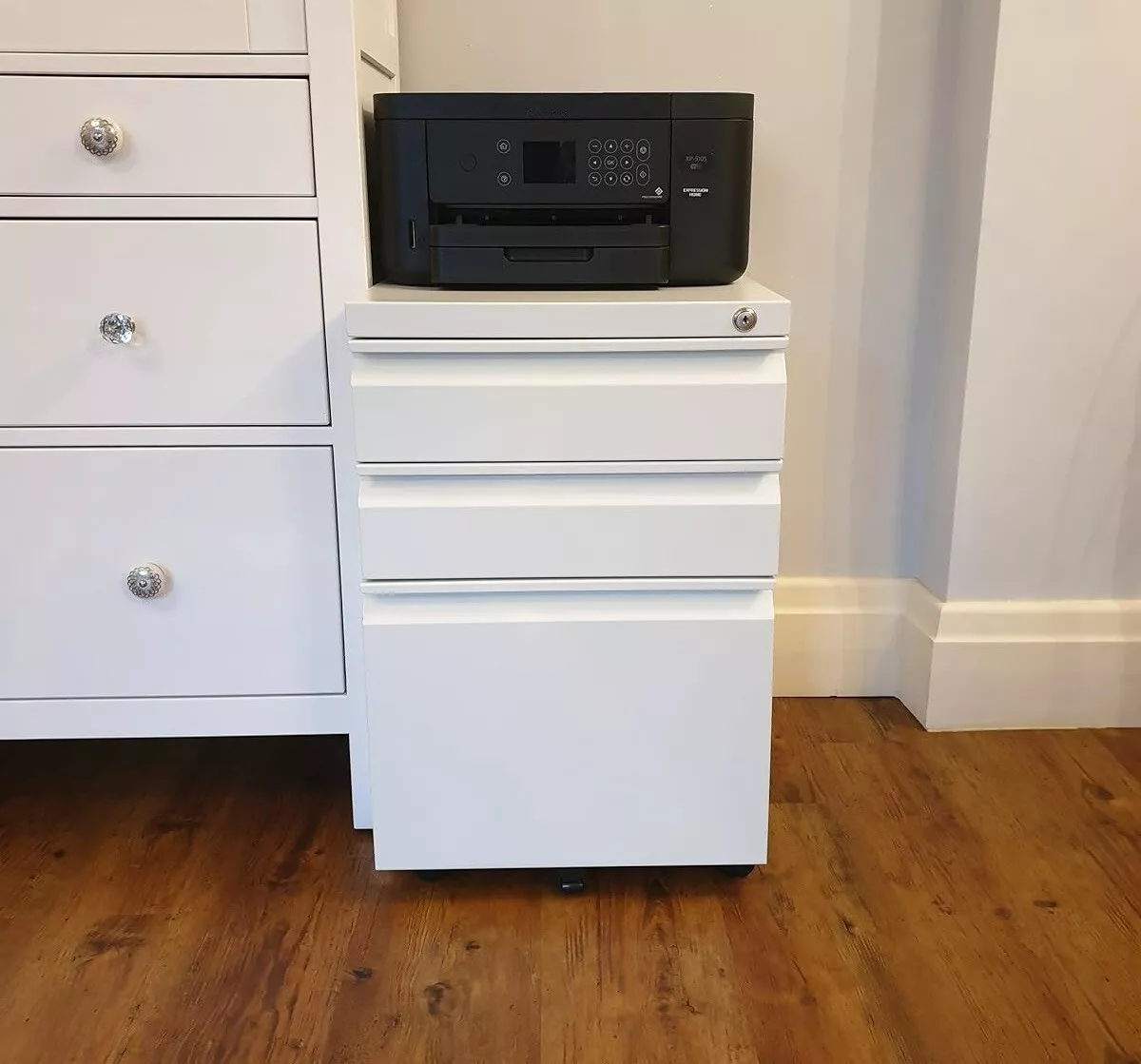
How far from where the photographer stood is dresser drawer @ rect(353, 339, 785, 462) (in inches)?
42.8

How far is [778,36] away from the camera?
1512mm

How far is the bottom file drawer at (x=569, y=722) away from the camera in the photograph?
45.0 inches

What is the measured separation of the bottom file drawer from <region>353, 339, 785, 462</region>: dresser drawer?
144mm

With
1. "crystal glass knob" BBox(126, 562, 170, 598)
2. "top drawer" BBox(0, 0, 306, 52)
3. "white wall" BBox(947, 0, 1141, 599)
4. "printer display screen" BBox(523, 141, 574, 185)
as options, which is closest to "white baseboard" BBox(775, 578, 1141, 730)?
"white wall" BBox(947, 0, 1141, 599)

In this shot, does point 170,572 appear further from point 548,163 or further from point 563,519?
point 548,163

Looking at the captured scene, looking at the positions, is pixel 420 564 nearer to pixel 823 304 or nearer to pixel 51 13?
pixel 51 13

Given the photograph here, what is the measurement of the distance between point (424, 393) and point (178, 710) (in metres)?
0.52

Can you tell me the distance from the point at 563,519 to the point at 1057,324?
813 mm

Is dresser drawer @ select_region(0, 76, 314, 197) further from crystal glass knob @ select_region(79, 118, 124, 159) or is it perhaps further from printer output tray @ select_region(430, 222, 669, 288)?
printer output tray @ select_region(430, 222, 669, 288)

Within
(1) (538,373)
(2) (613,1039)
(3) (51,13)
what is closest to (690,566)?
(1) (538,373)

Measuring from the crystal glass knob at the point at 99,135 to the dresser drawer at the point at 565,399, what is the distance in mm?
346

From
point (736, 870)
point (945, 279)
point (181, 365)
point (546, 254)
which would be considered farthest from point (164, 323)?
point (945, 279)

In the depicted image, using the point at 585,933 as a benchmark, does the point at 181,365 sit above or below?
above

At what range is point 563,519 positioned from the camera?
3.67ft
